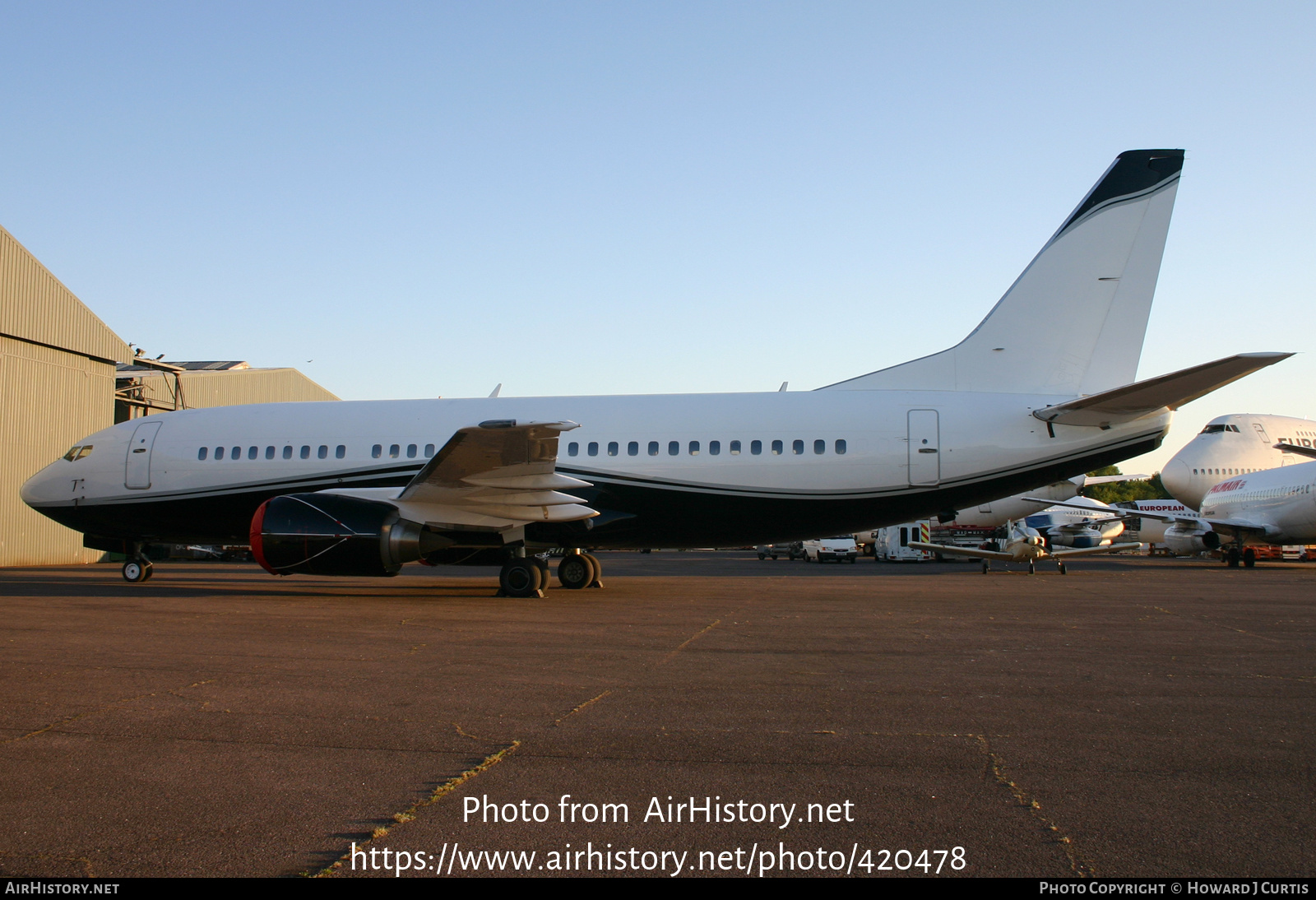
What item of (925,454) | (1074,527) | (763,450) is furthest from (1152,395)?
(1074,527)

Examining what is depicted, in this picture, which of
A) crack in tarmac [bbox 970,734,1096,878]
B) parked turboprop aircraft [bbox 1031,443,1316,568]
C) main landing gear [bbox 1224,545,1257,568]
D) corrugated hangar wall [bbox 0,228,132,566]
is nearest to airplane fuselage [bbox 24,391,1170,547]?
crack in tarmac [bbox 970,734,1096,878]

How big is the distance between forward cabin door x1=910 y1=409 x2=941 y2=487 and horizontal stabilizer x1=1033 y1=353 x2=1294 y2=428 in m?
1.59

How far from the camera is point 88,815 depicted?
347cm

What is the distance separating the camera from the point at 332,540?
40.9 ft

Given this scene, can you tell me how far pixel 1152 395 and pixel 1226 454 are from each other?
38449 millimetres

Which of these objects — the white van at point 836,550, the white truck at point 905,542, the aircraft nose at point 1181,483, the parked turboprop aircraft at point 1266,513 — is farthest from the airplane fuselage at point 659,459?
the aircraft nose at point 1181,483

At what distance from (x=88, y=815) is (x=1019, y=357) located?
13867 millimetres

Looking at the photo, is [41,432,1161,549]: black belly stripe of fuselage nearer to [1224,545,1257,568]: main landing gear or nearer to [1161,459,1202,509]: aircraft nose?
[1224,545,1257,568]: main landing gear

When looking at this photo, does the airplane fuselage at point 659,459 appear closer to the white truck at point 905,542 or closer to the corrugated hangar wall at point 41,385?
the corrugated hangar wall at point 41,385

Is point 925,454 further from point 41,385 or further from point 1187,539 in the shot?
point 41,385

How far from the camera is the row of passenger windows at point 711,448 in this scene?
13.9m

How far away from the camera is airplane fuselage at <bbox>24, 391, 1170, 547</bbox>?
13.5m

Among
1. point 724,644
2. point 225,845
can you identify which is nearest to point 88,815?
point 225,845
